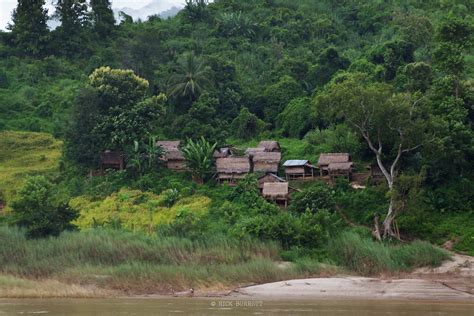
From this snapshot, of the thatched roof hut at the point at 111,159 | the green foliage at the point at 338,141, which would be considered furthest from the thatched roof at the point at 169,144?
the green foliage at the point at 338,141

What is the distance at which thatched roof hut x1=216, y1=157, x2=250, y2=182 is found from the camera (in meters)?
46.7

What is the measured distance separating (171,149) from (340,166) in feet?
31.5

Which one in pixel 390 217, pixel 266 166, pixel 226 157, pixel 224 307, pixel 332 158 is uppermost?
pixel 226 157

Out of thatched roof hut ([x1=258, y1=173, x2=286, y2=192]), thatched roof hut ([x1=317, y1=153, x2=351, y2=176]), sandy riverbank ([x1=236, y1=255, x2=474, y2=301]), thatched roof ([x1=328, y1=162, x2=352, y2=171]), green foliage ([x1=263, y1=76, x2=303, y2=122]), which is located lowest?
sandy riverbank ([x1=236, y1=255, x2=474, y2=301])

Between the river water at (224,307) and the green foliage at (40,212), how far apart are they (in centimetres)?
563

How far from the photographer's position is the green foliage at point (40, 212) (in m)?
37.9

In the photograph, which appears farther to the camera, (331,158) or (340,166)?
(331,158)

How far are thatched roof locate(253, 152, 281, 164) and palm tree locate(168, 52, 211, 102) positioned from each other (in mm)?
8840

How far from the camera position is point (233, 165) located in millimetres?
46938

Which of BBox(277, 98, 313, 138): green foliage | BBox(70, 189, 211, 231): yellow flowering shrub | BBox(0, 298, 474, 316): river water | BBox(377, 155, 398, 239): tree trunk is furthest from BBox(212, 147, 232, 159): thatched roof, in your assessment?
BBox(0, 298, 474, 316): river water

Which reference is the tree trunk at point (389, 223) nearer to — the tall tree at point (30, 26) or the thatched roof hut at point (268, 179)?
the thatched roof hut at point (268, 179)

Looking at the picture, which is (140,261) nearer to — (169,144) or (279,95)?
(169,144)

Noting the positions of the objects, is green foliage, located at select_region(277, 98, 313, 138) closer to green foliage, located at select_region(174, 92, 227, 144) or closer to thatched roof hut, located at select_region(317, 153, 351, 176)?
green foliage, located at select_region(174, 92, 227, 144)

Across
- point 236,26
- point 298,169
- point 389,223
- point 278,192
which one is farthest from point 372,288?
point 236,26
